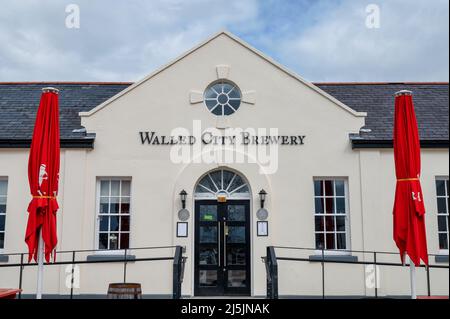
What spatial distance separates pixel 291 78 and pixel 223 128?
223 centimetres

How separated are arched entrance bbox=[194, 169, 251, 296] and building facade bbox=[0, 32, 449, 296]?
26 millimetres

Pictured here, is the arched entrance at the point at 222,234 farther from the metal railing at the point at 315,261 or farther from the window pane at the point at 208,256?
the metal railing at the point at 315,261

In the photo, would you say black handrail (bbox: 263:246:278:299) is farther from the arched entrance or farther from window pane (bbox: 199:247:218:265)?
window pane (bbox: 199:247:218:265)

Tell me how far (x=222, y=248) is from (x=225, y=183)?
166 cm

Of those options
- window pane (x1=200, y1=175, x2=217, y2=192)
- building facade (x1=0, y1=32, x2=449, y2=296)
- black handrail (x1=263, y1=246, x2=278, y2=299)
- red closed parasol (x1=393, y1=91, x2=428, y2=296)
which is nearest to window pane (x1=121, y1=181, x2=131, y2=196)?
building facade (x1=0, y1=32, x2=449, y2=296)

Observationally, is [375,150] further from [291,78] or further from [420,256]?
[420,256]

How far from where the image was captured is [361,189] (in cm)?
1270

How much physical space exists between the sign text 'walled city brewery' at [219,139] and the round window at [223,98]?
2.32ft

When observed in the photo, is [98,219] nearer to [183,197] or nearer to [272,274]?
[183,197]

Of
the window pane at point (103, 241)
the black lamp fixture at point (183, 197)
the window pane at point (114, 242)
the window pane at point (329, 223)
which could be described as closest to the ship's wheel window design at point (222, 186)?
the black lamp fixture at point (183, 197)

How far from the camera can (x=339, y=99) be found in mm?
14859

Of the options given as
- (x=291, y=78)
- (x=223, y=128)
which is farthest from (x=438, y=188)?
(x=223, y=128)

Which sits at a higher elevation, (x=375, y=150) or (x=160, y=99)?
(x=160, y=99)

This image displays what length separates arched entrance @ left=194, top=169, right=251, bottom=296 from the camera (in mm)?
12406
